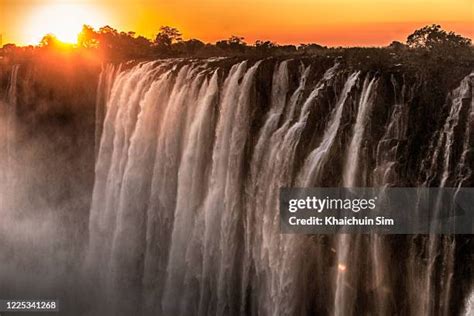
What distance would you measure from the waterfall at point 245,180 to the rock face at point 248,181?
0.04m

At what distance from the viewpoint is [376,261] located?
16.0 meters

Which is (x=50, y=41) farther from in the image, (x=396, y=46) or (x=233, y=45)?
(x=396, y=46)

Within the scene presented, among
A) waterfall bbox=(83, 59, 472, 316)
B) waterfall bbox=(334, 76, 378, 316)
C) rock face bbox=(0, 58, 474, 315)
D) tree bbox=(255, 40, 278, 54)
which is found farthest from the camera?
tree bbox=(255, 40, 278, 54)

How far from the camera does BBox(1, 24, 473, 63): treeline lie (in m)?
19.1

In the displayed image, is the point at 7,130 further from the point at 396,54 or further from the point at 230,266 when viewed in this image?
the point at 396,54

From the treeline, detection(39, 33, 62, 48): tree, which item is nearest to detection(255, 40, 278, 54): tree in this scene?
the treeline

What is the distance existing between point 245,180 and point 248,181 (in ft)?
0.45

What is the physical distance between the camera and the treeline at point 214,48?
62.7ft

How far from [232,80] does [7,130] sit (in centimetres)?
1757

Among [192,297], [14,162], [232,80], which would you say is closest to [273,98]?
[232,80]

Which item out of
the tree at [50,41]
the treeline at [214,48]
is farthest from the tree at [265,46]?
the tree at [50,41]

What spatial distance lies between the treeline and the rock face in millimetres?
2074

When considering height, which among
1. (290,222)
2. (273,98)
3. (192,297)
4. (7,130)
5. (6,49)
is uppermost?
(6,49)

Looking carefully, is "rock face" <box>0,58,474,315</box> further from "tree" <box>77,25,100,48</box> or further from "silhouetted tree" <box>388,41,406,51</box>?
"tree" <box>77,25,100,48</box>
